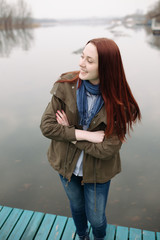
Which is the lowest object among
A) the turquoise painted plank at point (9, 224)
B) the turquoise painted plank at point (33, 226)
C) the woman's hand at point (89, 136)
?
the turquoise painted plank at point (33, 226)

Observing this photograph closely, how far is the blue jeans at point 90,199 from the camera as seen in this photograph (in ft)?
5.94

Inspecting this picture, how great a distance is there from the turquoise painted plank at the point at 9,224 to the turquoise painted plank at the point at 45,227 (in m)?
0.29

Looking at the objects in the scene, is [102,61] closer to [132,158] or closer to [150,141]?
[132,158]

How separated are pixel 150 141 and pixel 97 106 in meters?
3.53

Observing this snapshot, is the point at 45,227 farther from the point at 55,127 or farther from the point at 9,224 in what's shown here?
the point at 55,127

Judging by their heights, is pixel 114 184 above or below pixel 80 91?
below

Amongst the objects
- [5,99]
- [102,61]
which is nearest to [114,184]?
[102,61]

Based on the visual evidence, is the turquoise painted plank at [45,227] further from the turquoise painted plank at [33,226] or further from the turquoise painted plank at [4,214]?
the turquoise painted plank at [4,214]

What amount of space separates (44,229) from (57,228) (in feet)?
0.44

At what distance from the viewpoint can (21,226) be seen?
8.26ft

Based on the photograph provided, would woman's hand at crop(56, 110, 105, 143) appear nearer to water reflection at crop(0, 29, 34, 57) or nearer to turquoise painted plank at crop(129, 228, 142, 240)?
turquoise painted plank at crop(129, 228, 142, 240)

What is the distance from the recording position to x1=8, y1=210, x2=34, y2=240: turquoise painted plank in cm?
240

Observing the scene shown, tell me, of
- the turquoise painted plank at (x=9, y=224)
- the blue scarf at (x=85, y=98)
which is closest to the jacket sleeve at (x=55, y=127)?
the blue scarf at (x=85, y=98)

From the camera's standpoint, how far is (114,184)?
369 cm
